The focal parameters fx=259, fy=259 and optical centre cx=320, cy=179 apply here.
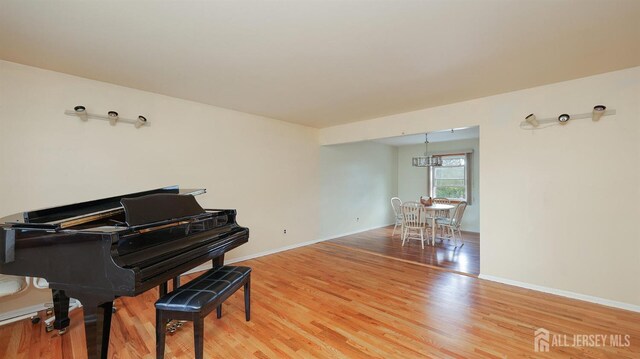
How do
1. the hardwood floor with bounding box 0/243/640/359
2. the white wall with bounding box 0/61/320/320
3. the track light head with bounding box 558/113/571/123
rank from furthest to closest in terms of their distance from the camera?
the track light head with bounding box 558/113/571/123
the white wall with bounding box 0/61/320/320
the hardwood floor with bounding box 0/243/640/359

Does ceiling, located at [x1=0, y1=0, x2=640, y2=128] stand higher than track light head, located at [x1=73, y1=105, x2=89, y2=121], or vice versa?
ceiling, located at [x1=0, y1=0, x2=640, y2=128]

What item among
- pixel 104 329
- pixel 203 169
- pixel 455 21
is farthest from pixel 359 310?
pixel 203 169

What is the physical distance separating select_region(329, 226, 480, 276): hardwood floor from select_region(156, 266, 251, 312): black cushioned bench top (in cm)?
304

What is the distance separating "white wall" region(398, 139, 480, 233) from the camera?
649cm

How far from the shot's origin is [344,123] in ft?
17.0

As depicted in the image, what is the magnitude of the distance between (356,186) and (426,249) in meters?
2.31

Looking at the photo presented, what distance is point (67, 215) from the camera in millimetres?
1922

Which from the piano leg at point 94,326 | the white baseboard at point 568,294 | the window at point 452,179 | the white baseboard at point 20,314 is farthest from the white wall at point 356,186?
the piano leg at point 94,326

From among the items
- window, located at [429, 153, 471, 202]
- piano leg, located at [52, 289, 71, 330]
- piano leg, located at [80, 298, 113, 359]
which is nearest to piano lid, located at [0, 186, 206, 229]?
piano leg, located at [80, 298, 113, 359]

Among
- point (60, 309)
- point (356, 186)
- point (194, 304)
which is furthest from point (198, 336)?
point (356, 186)

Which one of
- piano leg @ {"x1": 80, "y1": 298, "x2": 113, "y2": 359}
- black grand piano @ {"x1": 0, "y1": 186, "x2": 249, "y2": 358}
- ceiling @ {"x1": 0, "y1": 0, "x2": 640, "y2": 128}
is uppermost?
ceiling @ {"x1": 0, "y1": 0, "x2": 640, "y2": 128}

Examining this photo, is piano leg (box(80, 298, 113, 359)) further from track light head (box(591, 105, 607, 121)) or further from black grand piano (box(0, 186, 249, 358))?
track light head (box(591, 105, 607, 121))

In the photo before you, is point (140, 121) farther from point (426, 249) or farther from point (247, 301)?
point (426, 249)

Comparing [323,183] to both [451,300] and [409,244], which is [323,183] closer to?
[409,244]
